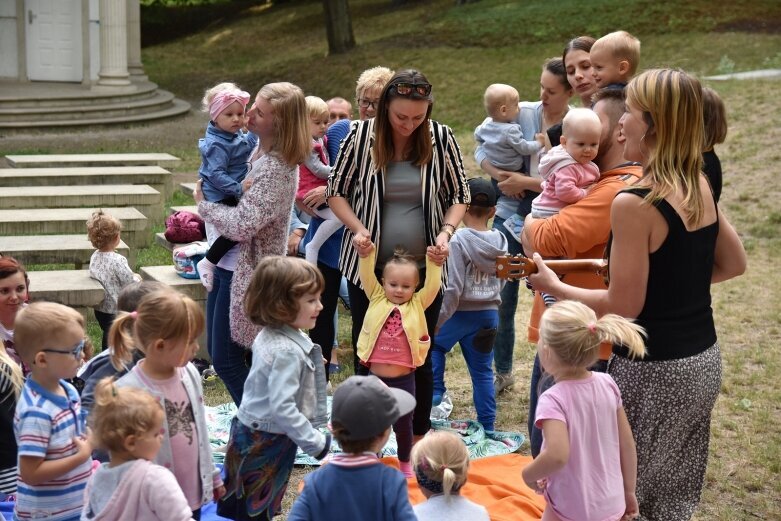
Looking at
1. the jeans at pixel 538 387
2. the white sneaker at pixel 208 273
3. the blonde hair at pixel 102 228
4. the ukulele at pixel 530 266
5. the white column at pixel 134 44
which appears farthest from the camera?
the white column at pixel 134 44

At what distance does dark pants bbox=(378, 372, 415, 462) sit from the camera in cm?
511

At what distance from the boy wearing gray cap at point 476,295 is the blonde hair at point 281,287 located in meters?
1.96

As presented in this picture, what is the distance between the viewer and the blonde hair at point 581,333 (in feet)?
11.5

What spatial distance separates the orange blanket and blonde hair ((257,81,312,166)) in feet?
5.73

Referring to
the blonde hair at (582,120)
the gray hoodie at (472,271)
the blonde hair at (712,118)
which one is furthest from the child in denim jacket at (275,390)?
the gray hoodie at (472,271)

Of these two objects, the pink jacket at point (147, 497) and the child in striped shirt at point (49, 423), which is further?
the child in striped shirt at point (49, 423)

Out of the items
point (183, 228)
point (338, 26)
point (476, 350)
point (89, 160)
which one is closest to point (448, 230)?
point (476, 350)

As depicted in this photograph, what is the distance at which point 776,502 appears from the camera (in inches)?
205

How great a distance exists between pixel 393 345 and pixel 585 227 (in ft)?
4.31

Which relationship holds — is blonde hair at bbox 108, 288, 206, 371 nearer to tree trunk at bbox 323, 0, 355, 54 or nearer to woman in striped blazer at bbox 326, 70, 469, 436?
woman in striped blazer at bbox 326, 70, 469, 436

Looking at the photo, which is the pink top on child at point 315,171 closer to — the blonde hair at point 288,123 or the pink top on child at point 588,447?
the blonde hair at point 288,123

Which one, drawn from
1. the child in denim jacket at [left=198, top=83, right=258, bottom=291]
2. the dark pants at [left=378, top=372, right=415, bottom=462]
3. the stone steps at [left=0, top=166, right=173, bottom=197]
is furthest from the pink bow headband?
the stone steps at [left=0, top=166, right=173, bottom=197]

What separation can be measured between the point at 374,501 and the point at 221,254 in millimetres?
2404

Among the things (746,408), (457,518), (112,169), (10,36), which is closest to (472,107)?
(112,169)
